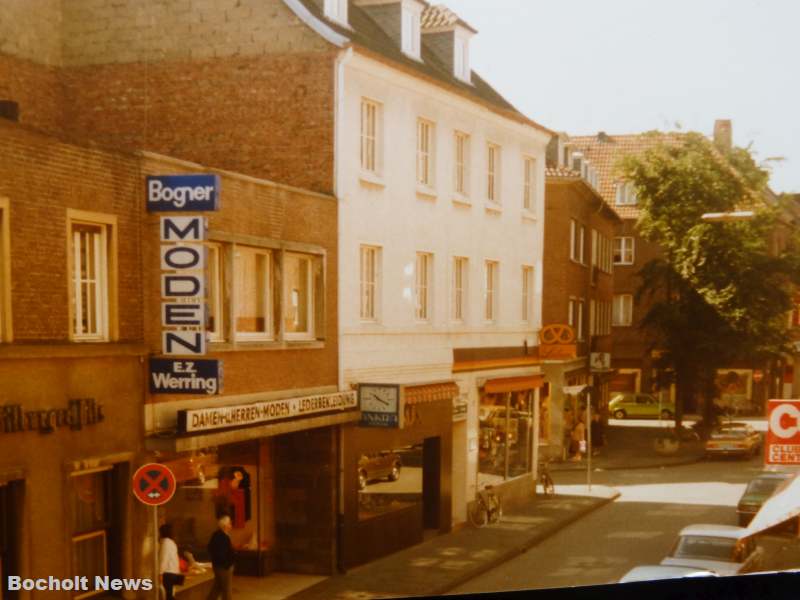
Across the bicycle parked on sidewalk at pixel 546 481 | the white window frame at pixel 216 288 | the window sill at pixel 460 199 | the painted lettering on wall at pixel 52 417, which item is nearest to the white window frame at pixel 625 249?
the white window frame at pixel 216 288

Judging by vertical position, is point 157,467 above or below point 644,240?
below

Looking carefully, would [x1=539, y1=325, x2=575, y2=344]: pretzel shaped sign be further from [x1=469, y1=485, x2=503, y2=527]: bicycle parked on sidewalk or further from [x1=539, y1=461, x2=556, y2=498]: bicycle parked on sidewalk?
[x1=469, y1=485, x2=503, y2=527]: bicycle parked on sidewalk

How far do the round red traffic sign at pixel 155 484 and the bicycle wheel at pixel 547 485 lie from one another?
986cm

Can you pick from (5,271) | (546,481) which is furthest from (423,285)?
(5,271)

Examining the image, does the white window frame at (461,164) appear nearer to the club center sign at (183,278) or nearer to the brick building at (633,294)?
the brick building at (633,294)

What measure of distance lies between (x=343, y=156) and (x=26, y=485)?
5947 mm

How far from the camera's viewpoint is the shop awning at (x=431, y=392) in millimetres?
14450

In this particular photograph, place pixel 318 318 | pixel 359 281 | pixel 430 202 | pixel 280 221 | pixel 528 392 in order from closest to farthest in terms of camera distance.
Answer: pixel 280 221, pixel 318 318, pixel 359 281, pixel 430 202, pixel 528 392

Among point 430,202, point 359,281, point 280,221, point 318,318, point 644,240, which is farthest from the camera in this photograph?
point 430,202

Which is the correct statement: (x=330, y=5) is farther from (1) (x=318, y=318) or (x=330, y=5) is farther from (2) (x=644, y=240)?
(2) (x=644, y=240)

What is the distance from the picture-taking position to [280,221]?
1184 centimetres

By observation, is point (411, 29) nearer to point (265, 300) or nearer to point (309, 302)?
point (309, 302)

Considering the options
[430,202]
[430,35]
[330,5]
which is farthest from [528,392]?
[330,5]

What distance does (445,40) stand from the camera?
1262 centimetres
